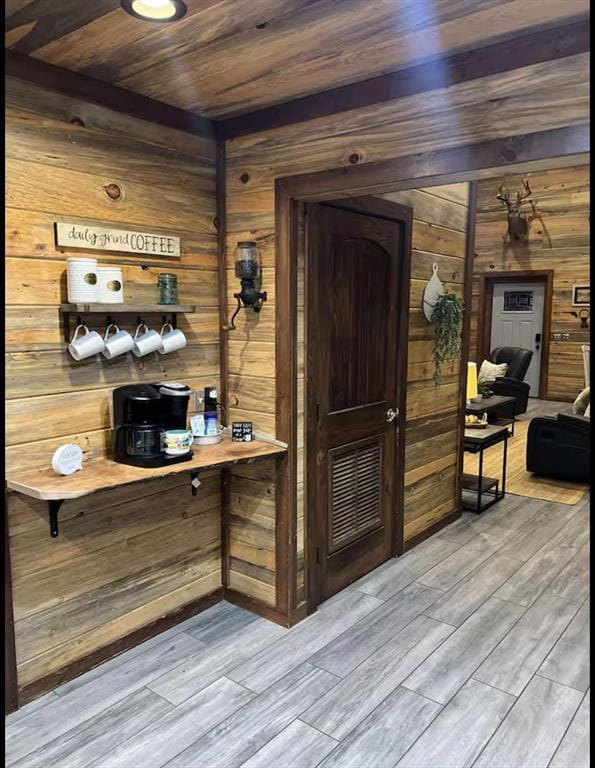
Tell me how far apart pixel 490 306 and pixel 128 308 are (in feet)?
27.6

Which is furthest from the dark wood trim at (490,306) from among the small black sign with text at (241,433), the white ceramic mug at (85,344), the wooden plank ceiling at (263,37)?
the white ceramic mug at (85,344)

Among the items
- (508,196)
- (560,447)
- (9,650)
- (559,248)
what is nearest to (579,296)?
(559,248)

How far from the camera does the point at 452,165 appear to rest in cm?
210

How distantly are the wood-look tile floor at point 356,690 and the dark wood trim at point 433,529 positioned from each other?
0.42 metres

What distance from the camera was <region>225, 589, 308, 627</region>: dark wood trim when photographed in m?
2.86

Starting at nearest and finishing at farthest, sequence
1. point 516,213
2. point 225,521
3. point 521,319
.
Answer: point 225,521 → point 516,213 → point 521,319

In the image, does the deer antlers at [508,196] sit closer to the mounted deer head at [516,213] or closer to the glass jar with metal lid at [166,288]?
the mounted deer head at [516,213]

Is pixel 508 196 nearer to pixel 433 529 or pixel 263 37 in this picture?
pixel 433 529

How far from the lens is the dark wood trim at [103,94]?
2.11 meters

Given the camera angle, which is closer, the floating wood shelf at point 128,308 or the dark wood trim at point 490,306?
the floating wood shelf at point 128,308

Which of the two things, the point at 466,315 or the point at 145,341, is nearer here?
the point at 145,341

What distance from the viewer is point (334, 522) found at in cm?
314

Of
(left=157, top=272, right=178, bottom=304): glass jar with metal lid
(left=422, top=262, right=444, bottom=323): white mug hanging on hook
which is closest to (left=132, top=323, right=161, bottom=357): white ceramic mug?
(left=157, top=272, right=178, bottom=304): glass jar with metal lid

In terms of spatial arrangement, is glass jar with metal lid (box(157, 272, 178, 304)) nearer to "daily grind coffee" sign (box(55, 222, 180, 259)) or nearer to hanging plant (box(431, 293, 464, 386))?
"daily grind coffee" sign (box(55, 222, 180, 259))
